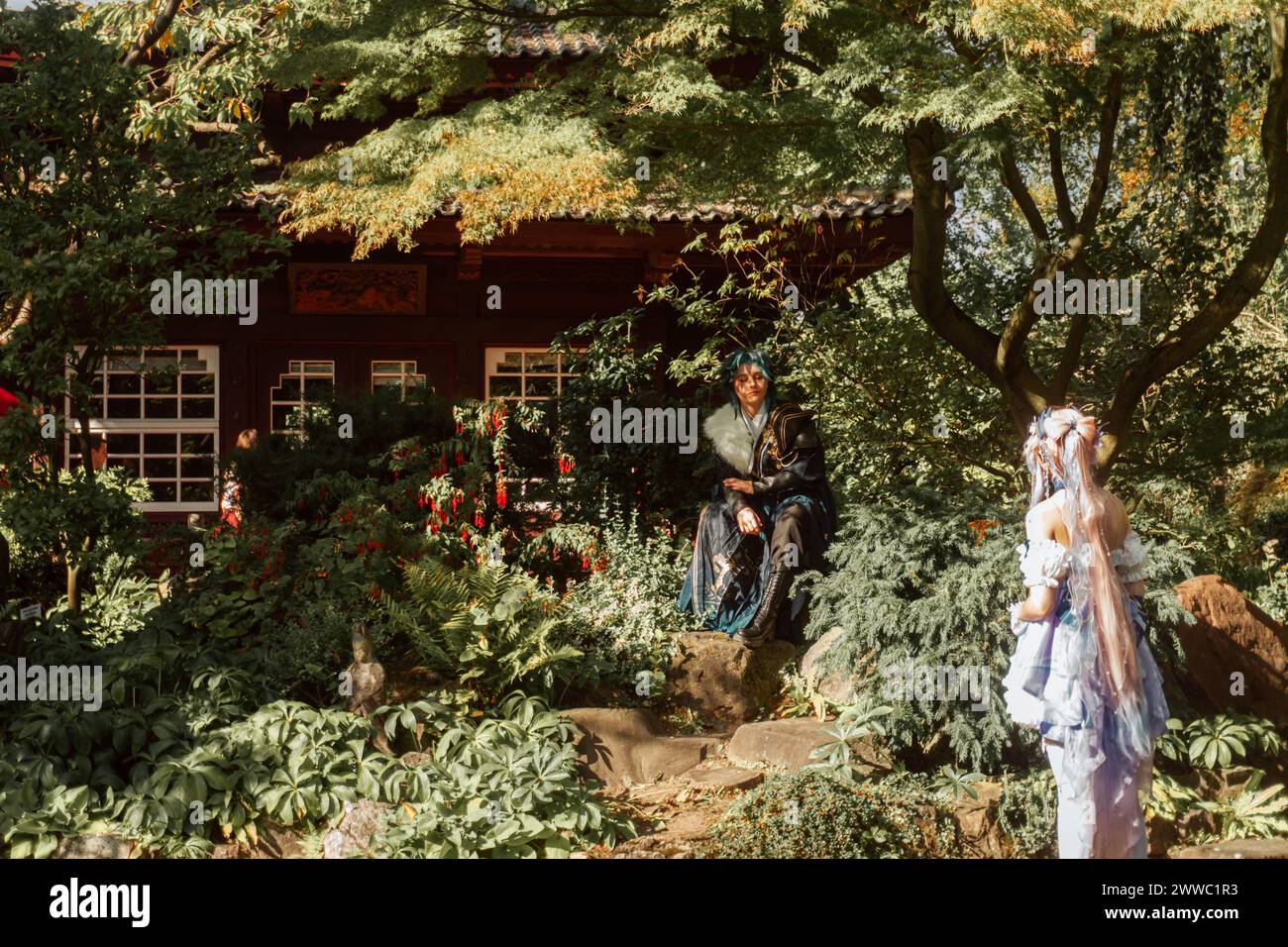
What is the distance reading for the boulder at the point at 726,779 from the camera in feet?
22.4

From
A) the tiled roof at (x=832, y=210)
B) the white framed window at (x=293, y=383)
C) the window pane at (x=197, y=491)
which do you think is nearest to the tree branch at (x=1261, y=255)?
the tiled roof at (x=832, y=210)

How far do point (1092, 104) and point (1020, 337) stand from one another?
1.60 metres

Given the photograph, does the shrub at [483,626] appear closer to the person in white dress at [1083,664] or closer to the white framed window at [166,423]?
the person in white dress at [1083,664]

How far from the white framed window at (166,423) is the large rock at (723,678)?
6.38 m

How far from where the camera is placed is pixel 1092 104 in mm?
7922

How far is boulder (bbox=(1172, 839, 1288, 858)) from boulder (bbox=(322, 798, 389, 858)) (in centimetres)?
381

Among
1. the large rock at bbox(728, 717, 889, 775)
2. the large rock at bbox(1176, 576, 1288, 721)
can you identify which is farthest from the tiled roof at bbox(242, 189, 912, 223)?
the large rock at bbox(728, 717, 889, 775)

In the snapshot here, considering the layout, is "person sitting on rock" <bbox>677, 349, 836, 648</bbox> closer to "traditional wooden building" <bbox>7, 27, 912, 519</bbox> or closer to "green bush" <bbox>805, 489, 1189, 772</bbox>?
"green bush" <bbox>805, 489, 1189, 772</bbox>

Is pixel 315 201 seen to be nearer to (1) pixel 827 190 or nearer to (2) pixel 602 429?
(2) pixel 602 429

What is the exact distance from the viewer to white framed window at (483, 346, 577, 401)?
12812 mm

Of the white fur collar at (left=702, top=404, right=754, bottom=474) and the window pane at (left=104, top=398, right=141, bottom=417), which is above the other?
the window pane at (left=104, top=398, right=141, bottom=417)

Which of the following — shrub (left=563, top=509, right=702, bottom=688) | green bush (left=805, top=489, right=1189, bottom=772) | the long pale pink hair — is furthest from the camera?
shrub (left=563, top=509, right=702, bottom=688)

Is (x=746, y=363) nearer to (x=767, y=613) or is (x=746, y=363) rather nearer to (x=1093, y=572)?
(x=767, y=613)

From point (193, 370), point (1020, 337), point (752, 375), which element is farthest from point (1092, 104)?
point (193, 370)
